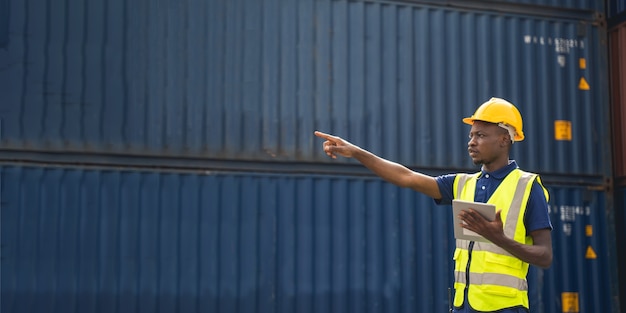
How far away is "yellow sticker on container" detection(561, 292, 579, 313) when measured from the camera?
9.67m

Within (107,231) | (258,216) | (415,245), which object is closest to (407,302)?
(415,245)

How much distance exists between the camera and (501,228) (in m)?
4.10

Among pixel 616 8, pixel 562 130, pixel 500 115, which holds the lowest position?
pixel 500 115

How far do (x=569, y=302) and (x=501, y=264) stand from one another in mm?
5810

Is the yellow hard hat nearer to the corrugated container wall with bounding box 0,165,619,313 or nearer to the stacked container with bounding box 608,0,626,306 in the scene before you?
the corrugated container wall with bounding box 0,165,619,313

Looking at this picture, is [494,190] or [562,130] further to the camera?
[562,130]

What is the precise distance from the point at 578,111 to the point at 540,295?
2.41m

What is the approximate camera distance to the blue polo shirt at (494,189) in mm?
4406

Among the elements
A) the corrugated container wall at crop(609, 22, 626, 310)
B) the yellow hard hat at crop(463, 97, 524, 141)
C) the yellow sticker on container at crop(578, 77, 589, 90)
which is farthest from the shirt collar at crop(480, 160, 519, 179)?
the yellow sticker on container at crop(578, 77, 589, 90)

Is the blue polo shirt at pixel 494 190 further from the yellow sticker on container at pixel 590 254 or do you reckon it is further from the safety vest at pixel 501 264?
the yellow sticker on container at pixel 590 254

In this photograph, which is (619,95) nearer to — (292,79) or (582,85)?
(582,85)

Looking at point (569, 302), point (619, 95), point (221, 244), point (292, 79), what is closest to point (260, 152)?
point (292, 79)

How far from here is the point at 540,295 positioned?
31.4 ft

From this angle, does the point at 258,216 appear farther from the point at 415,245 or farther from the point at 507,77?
the point at 507,77
